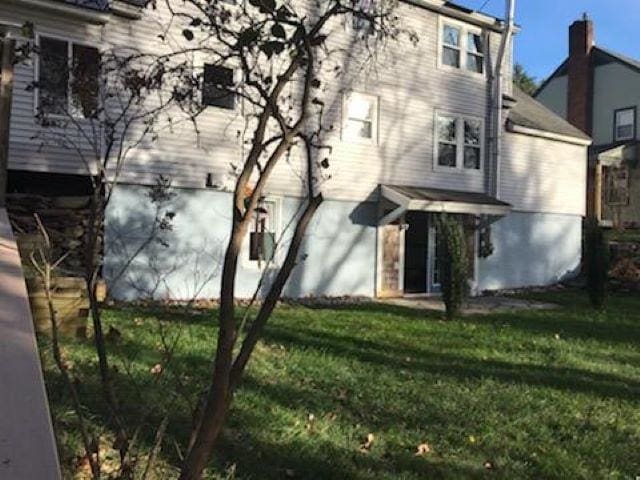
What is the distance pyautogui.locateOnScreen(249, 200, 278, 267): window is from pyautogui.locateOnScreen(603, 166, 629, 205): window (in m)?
17.3

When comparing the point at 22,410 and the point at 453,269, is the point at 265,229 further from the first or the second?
the point at 22,410

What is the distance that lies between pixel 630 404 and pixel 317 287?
9831 mm

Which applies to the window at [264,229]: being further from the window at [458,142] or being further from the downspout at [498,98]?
the downspout at [498,98]

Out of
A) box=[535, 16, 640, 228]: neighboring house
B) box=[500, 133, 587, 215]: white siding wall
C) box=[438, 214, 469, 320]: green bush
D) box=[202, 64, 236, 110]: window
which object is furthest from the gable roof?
box=[202, 64, 236, 110]: window

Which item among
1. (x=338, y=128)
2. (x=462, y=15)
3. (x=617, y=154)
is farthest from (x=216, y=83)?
(x=617, y=154)

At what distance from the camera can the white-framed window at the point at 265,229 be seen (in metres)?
15.1

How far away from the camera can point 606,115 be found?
29922 millimetres

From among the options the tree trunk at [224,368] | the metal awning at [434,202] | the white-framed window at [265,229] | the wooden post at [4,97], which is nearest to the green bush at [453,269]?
the metal awning at [434,202]

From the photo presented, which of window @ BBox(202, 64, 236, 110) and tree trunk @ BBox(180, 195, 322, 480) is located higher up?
window @ BBox(202, 64, 236, 110)

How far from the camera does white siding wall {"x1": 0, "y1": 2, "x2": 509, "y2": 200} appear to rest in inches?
485

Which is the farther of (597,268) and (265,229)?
(265,229)

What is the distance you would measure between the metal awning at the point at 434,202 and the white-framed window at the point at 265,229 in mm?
2786

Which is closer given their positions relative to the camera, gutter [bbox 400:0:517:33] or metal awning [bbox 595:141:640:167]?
gutter [bbox 400:0:517:33]

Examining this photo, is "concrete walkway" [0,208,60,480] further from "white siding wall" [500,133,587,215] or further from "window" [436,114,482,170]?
"white siding wall" [500,133,587,215]
